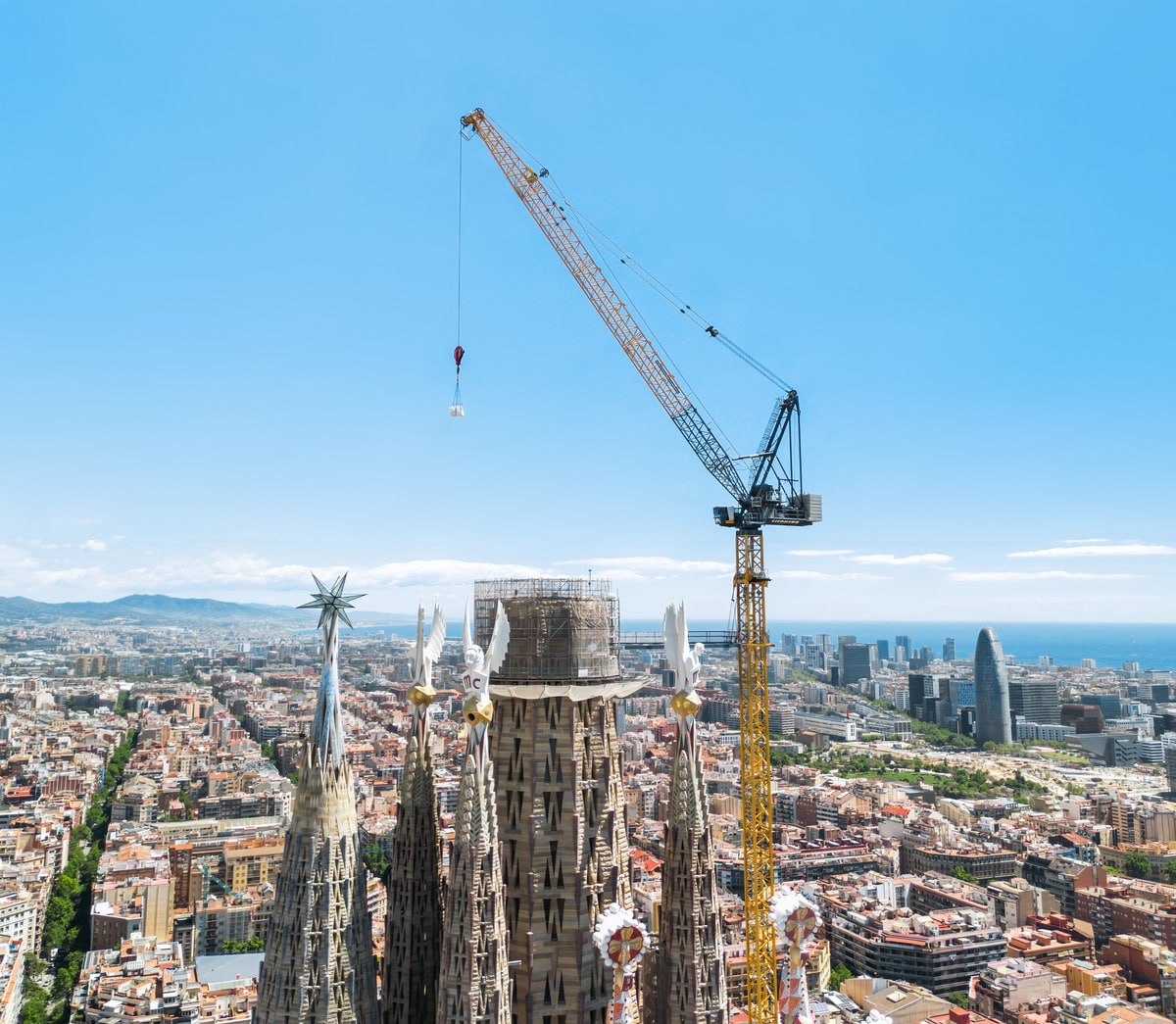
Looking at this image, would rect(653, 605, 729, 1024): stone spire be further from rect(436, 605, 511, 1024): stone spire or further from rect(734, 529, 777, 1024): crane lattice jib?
rect(734, 529, 777, 1024): crane lattice jib

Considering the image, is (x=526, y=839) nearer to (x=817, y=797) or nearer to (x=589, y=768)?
(x=589, y=768)

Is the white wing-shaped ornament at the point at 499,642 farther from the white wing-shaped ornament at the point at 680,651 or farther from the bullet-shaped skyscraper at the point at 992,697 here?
the bullet-shaped skyscraper at the point at 992,697

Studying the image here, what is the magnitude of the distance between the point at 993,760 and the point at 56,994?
4193 inches

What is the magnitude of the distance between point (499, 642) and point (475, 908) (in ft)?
13.8

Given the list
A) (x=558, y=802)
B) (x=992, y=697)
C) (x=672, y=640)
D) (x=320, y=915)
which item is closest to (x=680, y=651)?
(x=672, y=640)

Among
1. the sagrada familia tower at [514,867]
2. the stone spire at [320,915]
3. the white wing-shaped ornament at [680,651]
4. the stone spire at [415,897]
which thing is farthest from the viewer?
the white wing-shaped ornament at [680,651]

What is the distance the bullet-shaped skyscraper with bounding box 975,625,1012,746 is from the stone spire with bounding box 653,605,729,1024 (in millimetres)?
130556

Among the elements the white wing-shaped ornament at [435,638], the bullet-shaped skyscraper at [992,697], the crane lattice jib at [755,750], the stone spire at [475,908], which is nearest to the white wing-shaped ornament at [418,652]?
the white wing-shaped ornament at [435,638]

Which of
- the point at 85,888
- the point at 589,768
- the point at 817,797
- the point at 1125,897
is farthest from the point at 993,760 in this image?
the point at 589,768

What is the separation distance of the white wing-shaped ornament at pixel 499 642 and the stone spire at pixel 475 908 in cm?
98

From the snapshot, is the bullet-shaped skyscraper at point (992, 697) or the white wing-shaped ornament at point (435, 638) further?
the bullet-shaped skyscraper at point (992, 697)

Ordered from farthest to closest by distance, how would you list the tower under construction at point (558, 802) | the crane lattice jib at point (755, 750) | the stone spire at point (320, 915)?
the crane lattice jib at point (755, 750) < the tower under construction at point (558, 802) < the stone spire at point (320, 915)

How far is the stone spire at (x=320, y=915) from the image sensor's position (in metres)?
15.2

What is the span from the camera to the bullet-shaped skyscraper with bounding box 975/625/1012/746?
13438cm
